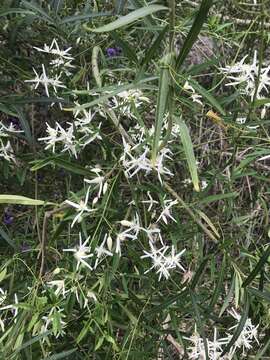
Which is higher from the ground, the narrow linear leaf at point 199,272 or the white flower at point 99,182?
the white flower at point 99,182

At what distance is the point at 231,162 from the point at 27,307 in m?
0.47

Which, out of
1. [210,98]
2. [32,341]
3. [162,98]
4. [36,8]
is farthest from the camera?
[36,8]

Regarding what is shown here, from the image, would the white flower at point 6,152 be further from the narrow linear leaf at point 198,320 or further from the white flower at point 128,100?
the narrow linear leaf at point 198,320

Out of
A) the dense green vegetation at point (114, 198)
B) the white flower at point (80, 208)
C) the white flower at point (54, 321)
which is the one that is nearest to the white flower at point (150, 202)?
the dense green vegetation at point (114, 198)

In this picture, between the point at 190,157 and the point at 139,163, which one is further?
the point at 139,163

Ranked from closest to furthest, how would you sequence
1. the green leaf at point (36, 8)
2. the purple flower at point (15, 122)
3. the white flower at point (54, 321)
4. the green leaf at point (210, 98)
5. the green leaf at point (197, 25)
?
the green leaf at point (197, 25), the green leaf at point (210, 98), the white flower at point (54, 321), the green leaf at point (36, 8), the purple flower at point (15, 122)

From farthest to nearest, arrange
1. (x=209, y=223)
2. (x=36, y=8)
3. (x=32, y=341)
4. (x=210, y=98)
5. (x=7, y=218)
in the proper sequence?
1. (x=7, y=218)
2. (x=36, y=8)
3. (x=209, y=223)
4. (x=32, y=341)
5. (x=210, y=98)

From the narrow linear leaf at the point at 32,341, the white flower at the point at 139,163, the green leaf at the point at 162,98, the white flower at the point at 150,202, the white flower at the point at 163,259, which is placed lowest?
the narrow linear leaf at the point at 32,341

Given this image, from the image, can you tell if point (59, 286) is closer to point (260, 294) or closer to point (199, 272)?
point (199, 272)

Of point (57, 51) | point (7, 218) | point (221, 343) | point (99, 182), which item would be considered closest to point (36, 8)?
point (57, 51)

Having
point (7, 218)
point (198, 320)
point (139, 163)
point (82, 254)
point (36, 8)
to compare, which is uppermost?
point (36, 8)

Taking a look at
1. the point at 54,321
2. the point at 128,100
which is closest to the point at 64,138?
the point at 128,100

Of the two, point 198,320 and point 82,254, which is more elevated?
point 82,254

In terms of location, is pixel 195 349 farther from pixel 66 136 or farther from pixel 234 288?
pixel 66 136
